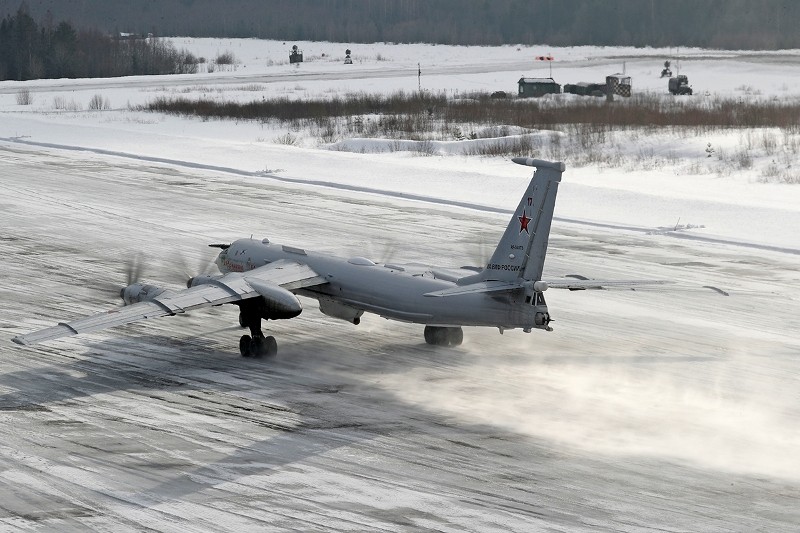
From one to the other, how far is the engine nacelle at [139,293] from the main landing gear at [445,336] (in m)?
5.61

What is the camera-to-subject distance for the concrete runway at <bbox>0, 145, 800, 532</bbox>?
1591 centimetres

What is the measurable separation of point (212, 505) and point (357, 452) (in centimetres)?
293

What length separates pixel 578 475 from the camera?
17094 mm

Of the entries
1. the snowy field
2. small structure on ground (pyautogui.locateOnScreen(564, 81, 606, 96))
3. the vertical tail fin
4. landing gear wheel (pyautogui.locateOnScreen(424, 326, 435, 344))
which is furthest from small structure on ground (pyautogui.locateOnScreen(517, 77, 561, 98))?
the vertical tail fin

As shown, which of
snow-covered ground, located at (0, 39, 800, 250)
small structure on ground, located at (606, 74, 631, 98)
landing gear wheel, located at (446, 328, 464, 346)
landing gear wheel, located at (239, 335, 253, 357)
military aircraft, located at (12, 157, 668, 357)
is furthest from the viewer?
small structure on ground, located at (606, 74, 631, 98)

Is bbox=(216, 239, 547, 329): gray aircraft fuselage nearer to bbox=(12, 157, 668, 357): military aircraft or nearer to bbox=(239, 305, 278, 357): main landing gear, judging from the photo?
bbox=(12, 157, 668, 357): military aircraft

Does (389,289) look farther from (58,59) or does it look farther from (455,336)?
(58,59)

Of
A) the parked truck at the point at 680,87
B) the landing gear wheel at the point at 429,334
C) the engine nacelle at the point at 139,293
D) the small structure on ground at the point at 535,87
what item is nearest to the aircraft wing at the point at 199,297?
the engine nacelle at the point at 139,293

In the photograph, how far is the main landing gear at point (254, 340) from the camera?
77.9 ft

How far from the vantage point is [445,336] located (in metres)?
24.5

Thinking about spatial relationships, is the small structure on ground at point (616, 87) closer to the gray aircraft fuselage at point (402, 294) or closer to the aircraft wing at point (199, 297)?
the gray aircraft fuselage at point (402, 294)

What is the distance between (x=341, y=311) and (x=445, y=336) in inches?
88.4

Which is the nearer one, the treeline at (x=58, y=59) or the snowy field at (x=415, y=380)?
the snowy field at (x=415, y=380)

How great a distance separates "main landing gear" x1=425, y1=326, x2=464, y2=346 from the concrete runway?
33 cm
